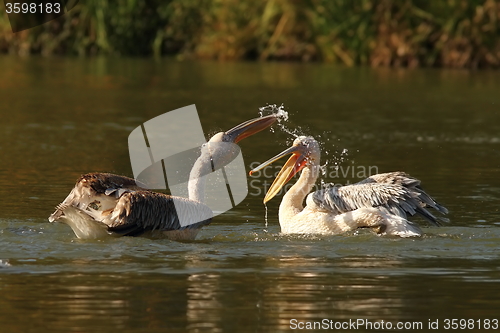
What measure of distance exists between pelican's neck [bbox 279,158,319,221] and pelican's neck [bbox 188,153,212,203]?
790 mm

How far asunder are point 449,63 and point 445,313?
23048 millimetres

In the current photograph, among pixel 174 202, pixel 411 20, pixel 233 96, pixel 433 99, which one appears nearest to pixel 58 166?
pixel 174 202

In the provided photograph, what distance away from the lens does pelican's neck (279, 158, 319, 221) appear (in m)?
8.87

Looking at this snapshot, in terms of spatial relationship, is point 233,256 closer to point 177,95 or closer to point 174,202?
point 174,202

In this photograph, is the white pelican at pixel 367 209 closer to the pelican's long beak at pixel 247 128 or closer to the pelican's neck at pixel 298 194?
the pelican's neck at pixel 298 194

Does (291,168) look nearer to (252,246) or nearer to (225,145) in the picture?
(225,145)

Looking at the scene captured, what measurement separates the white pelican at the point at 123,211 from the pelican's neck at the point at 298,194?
0.84 meters

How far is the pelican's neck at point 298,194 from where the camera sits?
887cm

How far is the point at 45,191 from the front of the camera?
10266 millimetres

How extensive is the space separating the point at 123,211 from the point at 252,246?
1.03 metres

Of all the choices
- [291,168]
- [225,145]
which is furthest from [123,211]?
[291,168]

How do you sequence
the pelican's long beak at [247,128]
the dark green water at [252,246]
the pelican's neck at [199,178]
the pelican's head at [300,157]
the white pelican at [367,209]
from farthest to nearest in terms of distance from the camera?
the pelican's head at [300,157]
the pelican's long beak at [247,128]
the pelican's neck at [199,178]
the white pelican at [367,209]
the dark green water at [252,246]

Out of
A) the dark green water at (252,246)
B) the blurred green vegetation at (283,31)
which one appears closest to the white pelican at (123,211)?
the dark green water at (252,246)

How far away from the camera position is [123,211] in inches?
307
